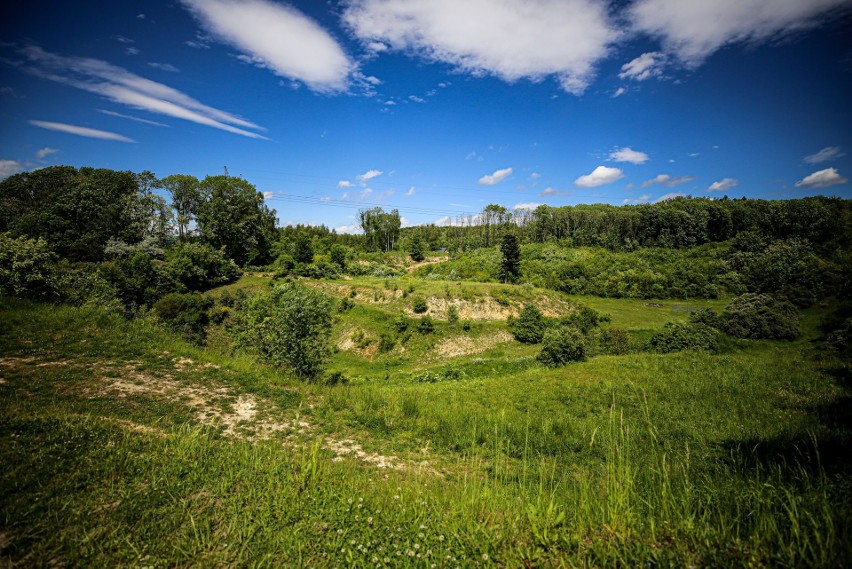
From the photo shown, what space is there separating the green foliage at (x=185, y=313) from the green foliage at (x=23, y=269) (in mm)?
12892

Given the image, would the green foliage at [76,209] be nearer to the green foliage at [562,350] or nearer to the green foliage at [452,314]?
the green foliage at [452,314]

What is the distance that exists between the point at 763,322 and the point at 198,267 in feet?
225

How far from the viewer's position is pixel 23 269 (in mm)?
18078

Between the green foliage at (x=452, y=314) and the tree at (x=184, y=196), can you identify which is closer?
the green foliage at (x=452, y=314)

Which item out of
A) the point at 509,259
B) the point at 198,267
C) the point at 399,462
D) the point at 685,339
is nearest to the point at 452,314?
the point at 685,339

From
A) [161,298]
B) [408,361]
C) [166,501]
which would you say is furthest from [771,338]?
[161,298]

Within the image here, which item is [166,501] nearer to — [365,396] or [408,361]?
[365,396]

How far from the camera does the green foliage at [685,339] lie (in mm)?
25141

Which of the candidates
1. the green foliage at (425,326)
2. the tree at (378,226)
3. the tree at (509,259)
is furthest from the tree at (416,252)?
the green foliage at (425,326)

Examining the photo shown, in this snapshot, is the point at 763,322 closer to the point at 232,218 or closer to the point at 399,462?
the point at 399,462

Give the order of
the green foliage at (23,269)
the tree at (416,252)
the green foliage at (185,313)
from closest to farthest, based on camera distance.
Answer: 1. the green foliage at (23,269)
2. the green foliage at (185,313)
3. the tree at (416,252)

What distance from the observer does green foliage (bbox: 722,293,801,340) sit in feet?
103

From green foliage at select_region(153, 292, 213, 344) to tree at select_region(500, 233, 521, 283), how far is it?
4904cm

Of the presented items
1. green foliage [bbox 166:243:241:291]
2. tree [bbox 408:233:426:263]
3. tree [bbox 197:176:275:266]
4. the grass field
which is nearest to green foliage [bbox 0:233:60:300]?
the grass field
